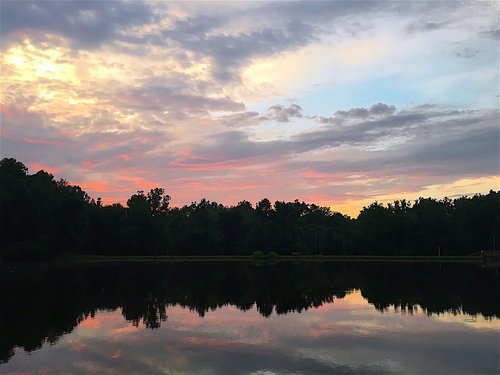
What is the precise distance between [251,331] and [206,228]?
11252 centimetres

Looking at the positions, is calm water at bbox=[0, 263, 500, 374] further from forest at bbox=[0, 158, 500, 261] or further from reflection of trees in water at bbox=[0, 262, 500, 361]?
forest at bbox=[0, 158, 500, 261]

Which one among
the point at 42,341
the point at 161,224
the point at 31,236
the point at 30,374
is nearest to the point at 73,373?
the point at 30,374

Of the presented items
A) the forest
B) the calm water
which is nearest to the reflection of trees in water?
the calm water

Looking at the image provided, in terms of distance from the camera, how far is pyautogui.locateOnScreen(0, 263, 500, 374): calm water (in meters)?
16.3

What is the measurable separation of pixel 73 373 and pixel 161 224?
120m

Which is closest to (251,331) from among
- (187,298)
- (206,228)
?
(187,298)

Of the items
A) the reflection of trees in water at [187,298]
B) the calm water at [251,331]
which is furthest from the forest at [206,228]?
the calm water at [251,331]

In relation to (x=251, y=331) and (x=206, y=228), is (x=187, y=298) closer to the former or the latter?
(x=251, y=331)

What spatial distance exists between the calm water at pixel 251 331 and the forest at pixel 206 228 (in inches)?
2215

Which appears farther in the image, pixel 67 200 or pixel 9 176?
pixel 67 200

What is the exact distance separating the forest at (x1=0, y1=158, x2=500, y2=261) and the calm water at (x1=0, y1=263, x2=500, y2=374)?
5627 centimetres

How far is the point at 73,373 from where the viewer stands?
1537cm

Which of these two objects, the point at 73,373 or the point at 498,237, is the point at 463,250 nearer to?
the point at 498,237

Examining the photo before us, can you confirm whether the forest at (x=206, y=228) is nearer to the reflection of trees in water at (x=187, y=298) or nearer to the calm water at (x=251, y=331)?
the reflection of trees in water at (x=187, y=298)
